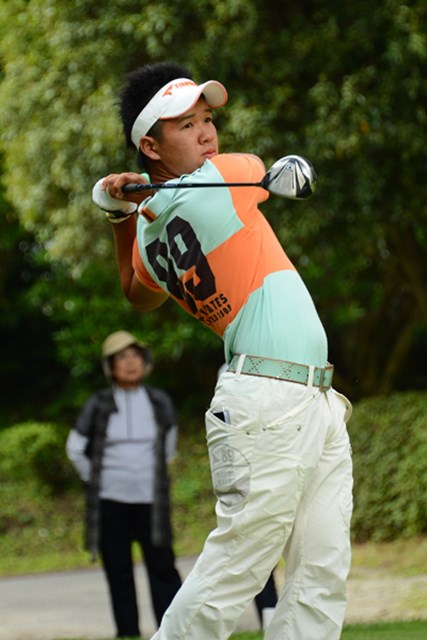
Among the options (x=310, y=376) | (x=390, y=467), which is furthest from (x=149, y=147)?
(x=390, y=467)

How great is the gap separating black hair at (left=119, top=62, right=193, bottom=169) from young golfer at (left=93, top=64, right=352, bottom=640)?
3.8 inches

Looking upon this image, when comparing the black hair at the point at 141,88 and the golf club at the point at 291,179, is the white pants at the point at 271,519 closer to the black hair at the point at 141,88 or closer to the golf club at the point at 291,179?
the golf club at the point at 291,179

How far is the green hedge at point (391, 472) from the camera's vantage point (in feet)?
35.2

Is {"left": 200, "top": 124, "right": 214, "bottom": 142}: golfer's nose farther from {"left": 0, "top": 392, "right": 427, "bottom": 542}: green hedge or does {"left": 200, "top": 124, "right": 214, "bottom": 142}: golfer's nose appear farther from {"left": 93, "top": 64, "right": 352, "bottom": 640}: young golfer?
{"left": 0, "top": 392, "right": 427, "bottom": 542}: green hedge

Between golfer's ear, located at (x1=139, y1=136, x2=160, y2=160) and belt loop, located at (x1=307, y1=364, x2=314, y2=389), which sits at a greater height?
golfer's ear, located at (x1=139, y1=136, x2=160, y2=160)

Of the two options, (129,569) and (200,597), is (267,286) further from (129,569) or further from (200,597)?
(129,569)

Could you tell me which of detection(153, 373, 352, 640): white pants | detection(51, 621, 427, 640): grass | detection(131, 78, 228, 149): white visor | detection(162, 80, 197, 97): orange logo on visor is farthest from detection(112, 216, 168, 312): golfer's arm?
detection(51, 621, 427, 640): grass

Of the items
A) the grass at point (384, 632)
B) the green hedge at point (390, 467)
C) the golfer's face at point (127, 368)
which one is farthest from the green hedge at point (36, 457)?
the grass at point (384, 632)

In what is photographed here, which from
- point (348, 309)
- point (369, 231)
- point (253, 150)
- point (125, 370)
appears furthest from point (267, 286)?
point (348, 309)

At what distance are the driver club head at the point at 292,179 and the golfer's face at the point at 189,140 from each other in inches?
15.1

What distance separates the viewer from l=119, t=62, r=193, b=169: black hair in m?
4.07

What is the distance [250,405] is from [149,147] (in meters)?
0.98

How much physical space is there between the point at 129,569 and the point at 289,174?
483 centimetres

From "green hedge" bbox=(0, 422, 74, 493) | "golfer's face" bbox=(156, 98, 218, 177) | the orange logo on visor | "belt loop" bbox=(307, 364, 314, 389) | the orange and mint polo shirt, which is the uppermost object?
the orange logo on visor
